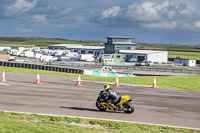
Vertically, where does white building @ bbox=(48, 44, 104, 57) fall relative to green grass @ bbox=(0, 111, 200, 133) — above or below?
above

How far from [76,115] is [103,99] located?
5.72 ft

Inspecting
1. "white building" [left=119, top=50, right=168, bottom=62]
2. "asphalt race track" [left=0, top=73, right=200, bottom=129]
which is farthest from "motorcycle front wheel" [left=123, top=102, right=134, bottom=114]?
"white building" [left=119, top=50, right=168, bottom=62]

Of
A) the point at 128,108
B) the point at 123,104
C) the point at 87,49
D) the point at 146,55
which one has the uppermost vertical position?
the point at 87,49

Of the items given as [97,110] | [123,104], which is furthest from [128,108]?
[97,110]

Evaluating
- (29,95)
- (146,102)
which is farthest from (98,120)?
(29,95)

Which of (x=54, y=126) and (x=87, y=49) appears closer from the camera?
(x=54, y=126)

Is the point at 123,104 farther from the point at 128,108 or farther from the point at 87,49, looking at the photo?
the point at 87,49

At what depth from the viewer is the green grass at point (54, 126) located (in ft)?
33.1

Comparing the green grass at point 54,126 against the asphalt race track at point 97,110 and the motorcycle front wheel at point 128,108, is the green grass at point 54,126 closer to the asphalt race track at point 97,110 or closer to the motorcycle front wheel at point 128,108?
the asphalt race track at point 97,110

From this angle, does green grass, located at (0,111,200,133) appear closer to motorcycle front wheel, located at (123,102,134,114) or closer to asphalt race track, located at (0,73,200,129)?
asphalt race track, located at (0,73,200,129)

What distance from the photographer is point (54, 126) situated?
10.8m

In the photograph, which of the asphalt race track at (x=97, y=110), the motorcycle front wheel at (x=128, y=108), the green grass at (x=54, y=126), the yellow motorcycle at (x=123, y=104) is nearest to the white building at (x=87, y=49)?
the asphalt race track at (x=97, y=110)

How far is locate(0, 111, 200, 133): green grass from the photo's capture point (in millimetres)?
10094

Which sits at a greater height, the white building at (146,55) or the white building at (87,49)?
the white building at (87,49)
